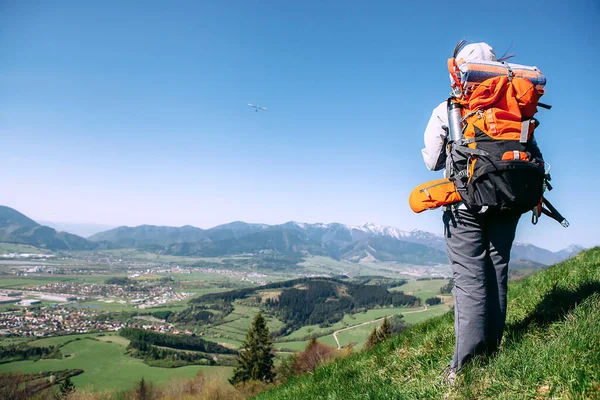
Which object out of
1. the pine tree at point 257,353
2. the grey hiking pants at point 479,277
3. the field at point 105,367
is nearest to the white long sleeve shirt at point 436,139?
the grey hiking pants at point 479,277

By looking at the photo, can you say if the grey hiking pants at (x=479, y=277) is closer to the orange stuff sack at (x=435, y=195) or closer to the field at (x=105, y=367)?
the orange stuff sack at (x=435, y=195)

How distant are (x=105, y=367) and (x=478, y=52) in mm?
64734

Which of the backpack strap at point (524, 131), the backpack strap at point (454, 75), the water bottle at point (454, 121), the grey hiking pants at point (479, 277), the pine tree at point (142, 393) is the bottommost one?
the pine tree at point (142, 393)

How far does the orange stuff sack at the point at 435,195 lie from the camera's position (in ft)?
9.36

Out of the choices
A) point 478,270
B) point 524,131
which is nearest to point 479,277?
point 478,270

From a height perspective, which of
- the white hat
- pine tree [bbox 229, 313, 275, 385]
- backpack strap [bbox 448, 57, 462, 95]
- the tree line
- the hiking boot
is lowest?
the tree line

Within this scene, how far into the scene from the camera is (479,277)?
9.21 feet

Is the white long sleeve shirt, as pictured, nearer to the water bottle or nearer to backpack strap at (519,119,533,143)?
the water bottle

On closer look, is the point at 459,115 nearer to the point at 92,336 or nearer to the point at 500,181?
the point at 500,181

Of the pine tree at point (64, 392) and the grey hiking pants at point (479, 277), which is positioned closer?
the grey hiking pants at point (479, 277)

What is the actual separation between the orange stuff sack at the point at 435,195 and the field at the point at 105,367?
149ft

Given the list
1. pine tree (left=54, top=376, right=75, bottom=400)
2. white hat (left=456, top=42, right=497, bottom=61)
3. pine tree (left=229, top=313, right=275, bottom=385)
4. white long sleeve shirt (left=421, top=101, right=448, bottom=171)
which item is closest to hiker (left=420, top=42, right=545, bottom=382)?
white long sleeve shirt (left=421, top=101, right=448, bottom=171)

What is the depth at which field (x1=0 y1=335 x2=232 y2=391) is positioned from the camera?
45469 millimetres

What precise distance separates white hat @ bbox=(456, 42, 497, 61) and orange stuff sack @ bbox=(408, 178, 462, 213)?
4.35 ft
